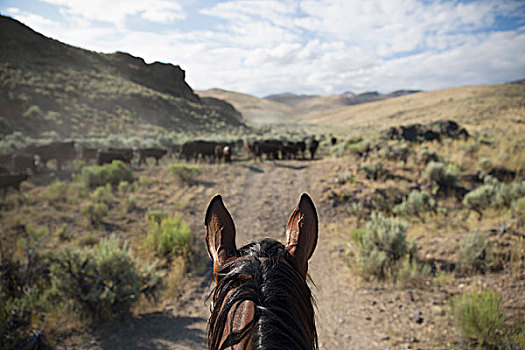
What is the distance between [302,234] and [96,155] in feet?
62.2

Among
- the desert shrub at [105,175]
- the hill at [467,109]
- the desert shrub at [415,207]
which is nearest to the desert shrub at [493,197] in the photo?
the desert shrub at [415,207]

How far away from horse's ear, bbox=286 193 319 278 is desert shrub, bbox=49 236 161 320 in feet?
13.4

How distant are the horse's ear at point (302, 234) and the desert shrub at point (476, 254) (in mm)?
5002

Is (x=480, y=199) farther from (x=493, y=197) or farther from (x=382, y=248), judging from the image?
(x=382, y=248)

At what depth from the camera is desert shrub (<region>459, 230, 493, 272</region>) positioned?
4.92m

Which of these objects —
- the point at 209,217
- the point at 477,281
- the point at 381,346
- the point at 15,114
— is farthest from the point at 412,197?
the point at 15,114

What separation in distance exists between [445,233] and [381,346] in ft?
13.5

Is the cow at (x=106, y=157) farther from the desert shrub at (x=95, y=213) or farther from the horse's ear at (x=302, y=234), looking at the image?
the horse's ear at (x=302, y=234)

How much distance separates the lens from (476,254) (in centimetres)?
493

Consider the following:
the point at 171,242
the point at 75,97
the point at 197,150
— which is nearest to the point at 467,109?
the point at 197,150

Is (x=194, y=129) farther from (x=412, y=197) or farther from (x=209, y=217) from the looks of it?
(x=209, y=217)

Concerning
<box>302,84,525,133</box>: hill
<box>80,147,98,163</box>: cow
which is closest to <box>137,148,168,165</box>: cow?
<box>80,147,98,163</box>: cow

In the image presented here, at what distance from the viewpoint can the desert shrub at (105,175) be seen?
11.9 meters

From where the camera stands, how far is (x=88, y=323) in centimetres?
427
